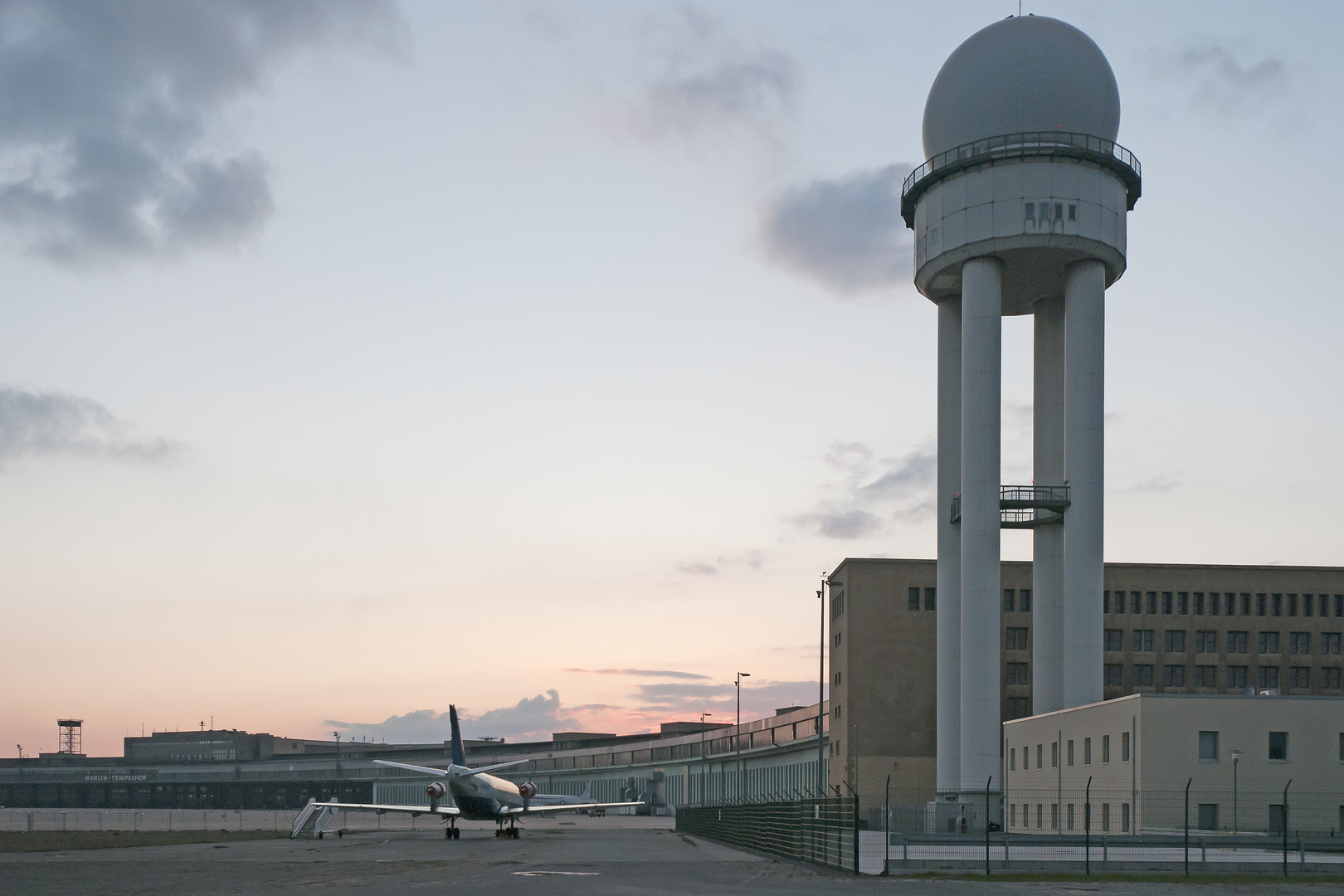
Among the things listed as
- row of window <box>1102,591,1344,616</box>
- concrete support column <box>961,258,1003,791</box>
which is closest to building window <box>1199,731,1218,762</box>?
concrete support column <box>961,258,1003,791</box>

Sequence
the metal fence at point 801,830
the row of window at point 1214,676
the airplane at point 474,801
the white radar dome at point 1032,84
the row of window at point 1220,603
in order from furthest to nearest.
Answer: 1. the row of window at point 1220,603
2. the row of window at point 1214,676
3. the white radar dome at point 1032,84
4. the airplane at point 474,801
5. the metal fence at point 801,830

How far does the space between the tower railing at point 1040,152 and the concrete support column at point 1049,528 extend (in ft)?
28.1

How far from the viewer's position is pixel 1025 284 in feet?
246

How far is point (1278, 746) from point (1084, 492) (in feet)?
56.4

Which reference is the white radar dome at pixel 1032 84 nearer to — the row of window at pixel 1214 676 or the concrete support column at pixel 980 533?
the concrete support column at pixel 980 533

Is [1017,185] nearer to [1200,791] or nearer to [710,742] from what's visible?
[1200,791]

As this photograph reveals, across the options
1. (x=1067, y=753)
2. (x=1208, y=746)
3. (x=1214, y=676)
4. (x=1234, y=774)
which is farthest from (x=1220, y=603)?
(x=1234, y=774)

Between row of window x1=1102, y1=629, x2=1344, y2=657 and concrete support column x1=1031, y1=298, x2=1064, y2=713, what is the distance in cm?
2513

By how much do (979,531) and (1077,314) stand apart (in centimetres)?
1264

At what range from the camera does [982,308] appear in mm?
70375

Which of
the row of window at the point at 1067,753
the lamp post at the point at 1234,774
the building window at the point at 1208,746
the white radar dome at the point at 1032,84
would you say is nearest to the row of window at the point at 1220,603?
the row of window at the point at 1067,753

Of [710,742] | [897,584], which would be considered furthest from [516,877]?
[710,742]

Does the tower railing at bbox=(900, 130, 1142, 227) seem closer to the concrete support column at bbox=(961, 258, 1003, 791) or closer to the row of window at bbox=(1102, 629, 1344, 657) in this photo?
the concrete support column at bbox=(961, 258, 1003, 791)

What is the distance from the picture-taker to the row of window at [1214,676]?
96.6 meters
